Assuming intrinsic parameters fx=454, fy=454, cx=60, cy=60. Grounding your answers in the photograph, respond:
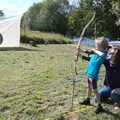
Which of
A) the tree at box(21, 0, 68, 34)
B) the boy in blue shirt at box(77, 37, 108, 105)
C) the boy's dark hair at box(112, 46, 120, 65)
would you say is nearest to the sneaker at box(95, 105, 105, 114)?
the boy in blue shirt at box(77, 37, 108, 105)

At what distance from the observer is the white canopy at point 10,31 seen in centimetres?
925

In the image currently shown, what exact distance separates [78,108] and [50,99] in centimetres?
102

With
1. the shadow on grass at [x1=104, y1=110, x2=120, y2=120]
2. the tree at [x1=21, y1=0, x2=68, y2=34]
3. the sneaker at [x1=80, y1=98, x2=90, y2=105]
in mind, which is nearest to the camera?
the shadow on grass at [x1=104, y1=110, x2=120, y2=120]

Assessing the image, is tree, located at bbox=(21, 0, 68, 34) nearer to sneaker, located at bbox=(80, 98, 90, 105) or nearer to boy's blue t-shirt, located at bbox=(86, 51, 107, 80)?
sneaker, located at bbox=(80, 98, 90, 105)

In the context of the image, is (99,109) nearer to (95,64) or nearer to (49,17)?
(95,64)

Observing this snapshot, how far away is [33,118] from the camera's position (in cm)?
748

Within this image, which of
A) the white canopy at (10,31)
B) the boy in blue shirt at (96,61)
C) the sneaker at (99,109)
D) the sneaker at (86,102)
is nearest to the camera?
the sneaker at (99,109)

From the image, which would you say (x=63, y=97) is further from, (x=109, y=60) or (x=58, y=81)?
(x=58, y=81)

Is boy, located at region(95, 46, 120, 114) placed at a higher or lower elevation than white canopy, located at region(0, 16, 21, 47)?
lower

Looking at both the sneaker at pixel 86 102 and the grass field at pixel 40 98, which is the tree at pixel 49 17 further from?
the sneaker at pixel 86 102

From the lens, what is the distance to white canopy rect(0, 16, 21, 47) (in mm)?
9250

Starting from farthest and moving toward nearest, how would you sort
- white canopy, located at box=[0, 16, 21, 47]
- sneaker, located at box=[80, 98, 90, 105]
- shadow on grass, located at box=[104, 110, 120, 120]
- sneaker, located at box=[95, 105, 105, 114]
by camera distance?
1. white canopy, located at box=[0, 16, 21, 47]
2. sneaker, located at box=[80, 98, 90, 105]
3. sneaker, located at box=[95, 105, 105, 114]
4. shadow on grass, located at box=[104, 110, 120, 120]

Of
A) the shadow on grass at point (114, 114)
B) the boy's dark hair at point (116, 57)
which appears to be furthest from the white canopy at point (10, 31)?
the shadow on grass at point (114, 114)

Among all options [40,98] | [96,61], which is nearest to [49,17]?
[40,98]
